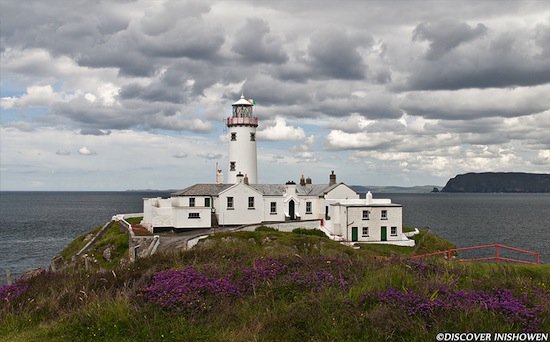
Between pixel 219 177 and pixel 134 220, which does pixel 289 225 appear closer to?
pixel 219 177

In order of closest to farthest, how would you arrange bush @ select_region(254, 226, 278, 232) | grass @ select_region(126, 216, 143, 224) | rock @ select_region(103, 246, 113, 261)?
rock @ select_region(103, 246, 113, 261) → bush @ select_region(254, 226, 278, 232) → grass @ select_region(126, 216, 143, 224)

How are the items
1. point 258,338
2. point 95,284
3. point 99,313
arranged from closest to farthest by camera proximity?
1. point 258,338
2. point 99,313
3. point 95,284

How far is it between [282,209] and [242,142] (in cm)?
1145

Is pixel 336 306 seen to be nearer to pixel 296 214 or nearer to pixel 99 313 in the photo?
pixel 99 313

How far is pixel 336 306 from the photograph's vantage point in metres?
10.9

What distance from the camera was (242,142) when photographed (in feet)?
194

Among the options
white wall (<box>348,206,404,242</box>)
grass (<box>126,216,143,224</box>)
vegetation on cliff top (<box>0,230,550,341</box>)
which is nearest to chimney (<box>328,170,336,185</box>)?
white wall (<box>348,206,404,242</box>)

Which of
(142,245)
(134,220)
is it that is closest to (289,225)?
(142,245)

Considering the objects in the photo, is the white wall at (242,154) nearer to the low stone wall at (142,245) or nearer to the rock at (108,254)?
the rock at (108,254)

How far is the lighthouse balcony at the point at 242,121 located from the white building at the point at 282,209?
19.2ft

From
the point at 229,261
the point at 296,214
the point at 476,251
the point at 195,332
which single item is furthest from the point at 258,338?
the point at 476,251

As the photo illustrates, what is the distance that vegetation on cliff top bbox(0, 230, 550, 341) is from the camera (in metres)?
10.3

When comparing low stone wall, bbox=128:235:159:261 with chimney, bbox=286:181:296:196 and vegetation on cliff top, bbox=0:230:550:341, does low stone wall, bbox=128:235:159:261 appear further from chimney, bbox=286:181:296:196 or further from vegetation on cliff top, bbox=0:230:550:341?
vegetation on cliff top, bbox=0:230:550:341

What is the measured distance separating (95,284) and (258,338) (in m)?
5.30
